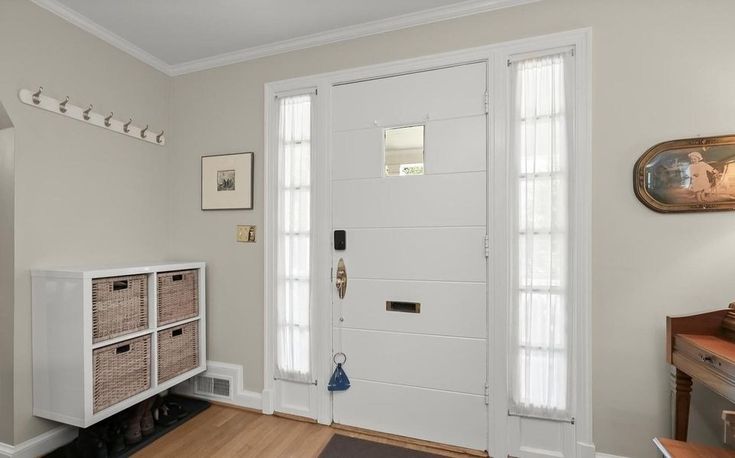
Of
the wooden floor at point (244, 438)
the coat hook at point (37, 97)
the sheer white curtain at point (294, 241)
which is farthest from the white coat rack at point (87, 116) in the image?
the wooden floor at point (244, 438)

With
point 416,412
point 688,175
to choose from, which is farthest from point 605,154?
point 416,412

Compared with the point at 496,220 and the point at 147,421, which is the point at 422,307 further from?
the point at 147,421

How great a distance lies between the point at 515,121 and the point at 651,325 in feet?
4.35

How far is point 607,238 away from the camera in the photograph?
1.83 meters

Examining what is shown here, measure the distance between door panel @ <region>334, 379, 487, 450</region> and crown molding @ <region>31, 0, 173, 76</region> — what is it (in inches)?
114

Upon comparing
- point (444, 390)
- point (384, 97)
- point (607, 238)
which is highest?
point (384, 97)

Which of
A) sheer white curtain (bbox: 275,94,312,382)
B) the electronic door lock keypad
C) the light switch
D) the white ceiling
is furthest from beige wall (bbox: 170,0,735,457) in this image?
the light switch

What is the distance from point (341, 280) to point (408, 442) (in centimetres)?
110

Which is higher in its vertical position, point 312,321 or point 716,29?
point 716,29

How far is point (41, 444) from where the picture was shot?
192cm

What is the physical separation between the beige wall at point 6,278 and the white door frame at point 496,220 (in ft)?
4.59

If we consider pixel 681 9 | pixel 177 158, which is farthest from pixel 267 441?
pixel 681 9

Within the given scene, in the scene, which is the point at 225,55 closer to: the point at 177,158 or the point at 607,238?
the point at 177,158

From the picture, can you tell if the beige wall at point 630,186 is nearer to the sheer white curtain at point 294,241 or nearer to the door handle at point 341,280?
the sheer white curtain at point 294,241
